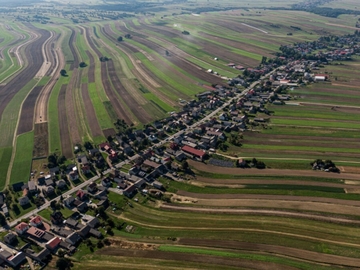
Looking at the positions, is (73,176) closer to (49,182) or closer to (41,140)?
(49,182)

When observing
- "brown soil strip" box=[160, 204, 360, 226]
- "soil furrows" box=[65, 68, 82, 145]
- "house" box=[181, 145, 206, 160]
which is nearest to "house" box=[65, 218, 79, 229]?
"brown soil strip" box=[160, 204, 360, 226]

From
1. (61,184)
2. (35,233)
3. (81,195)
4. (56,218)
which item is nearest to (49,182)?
(61,184)

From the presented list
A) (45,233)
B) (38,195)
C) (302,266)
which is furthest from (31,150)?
(302,266)

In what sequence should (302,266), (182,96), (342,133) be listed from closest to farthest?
Answer: 1. (302,266)
2. (342,133)
3. (182,96)

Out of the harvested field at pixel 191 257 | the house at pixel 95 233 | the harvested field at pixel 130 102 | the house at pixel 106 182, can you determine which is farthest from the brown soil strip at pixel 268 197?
the harvested field at pixel 130 102

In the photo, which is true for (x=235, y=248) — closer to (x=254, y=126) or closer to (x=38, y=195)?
(x=38, y=195)

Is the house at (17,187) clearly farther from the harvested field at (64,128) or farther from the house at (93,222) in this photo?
the house at (93,222)

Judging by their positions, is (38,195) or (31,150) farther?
(31,150)

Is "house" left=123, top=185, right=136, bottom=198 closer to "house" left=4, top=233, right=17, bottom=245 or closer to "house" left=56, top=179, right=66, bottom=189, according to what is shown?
"house" left=56, top=179, right=66, bottom=189
